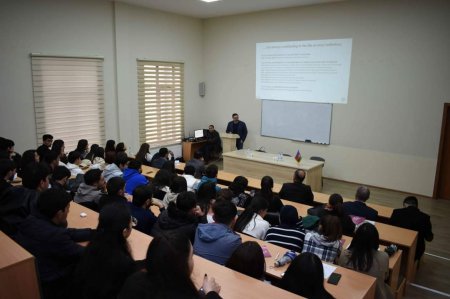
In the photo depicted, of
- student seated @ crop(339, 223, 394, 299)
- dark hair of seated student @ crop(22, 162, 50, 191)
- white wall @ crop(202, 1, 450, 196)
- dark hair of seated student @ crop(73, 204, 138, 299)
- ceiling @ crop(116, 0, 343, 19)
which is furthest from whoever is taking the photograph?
ceiling @ crop(116, 0, 343, 19)

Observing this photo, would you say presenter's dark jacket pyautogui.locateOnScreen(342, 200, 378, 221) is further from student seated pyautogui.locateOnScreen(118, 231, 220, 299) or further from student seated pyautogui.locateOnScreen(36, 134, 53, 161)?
student seated pyautogui.locateOnScreen(36, 134, 53, 161)

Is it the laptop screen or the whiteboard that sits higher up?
the whiteboard

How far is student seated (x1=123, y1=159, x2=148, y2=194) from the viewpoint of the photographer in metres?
4.68

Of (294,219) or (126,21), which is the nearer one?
(294,219)

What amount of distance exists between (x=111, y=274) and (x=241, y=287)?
0.81m

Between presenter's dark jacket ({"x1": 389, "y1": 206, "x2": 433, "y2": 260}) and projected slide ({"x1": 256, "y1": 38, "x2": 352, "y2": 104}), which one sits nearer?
presenter's dark jacket ({"x1": 389, "y1": 206, "x2": 433, "y2": 260})

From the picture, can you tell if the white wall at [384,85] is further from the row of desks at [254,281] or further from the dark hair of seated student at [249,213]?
the row of desks at [254,281]

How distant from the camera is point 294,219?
3.36 meters

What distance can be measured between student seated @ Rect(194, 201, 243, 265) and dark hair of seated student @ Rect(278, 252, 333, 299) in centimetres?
61

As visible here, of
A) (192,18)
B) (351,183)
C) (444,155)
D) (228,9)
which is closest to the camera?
(444,155)

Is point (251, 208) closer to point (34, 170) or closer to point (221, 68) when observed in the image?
point (34, 170)

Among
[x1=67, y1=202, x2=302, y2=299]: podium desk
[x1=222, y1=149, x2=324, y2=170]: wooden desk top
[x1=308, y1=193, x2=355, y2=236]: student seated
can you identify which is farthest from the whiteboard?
[x1=67, y1=202, x2=302, y2=299]: podium desk

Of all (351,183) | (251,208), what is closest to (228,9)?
(351,183)

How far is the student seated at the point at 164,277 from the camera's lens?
156 centimetres
